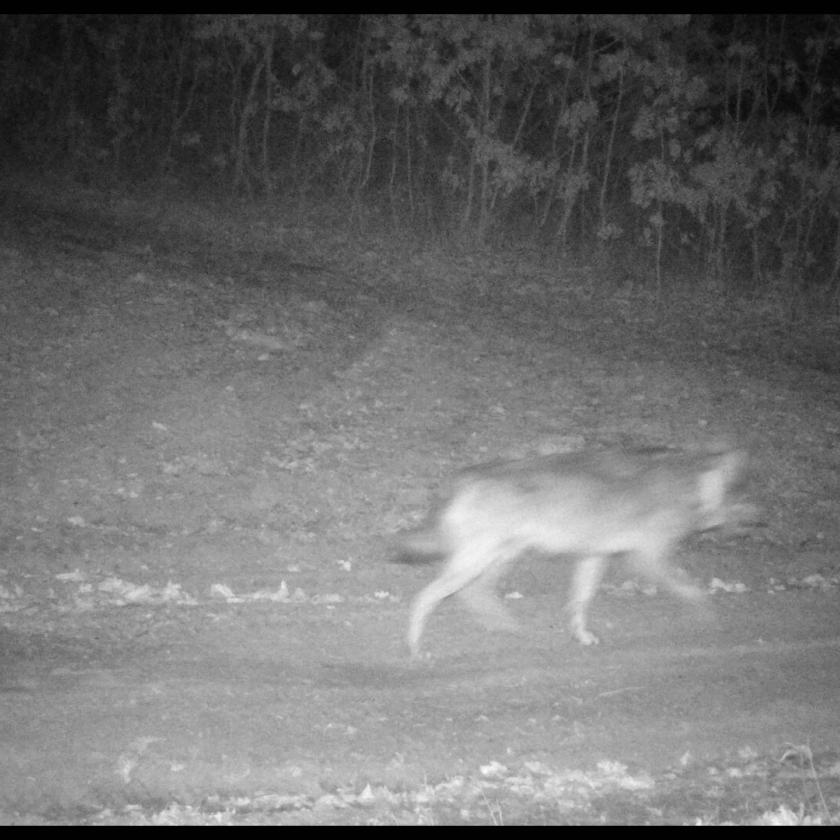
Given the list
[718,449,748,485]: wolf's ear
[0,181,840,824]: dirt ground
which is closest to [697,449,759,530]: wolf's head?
[718,449,748,485]: wolf's ear

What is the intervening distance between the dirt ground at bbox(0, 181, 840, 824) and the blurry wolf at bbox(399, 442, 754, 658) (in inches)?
12.0

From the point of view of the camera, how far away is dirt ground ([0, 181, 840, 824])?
5.51m

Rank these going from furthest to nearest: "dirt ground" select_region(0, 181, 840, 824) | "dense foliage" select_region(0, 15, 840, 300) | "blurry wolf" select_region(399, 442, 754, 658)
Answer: "dense foliage" select_region(0, 15, 840, 300), "blurry wolf" select_region(399, 442, 754, 658), "dirt ground" select_region(0, 181, 840, 824)

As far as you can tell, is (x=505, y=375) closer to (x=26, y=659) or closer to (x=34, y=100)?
(x=26, y=659)

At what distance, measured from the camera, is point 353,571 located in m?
8.26

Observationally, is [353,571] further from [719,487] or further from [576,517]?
[719,487]

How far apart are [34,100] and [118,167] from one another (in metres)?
3.37

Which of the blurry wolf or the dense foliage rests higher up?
the dense foliage

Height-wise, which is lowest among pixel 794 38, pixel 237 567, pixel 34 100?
pixel 237 567

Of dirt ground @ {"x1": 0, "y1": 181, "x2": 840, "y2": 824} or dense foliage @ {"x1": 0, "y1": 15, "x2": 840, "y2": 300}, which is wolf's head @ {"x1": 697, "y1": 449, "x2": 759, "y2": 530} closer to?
dirt ground @ {"x1": 0, "y1": 181, "x2": 840, "y2": 824}

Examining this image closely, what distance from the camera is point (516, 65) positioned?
70.7 ft

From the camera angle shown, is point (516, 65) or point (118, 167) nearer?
point (516, 65)

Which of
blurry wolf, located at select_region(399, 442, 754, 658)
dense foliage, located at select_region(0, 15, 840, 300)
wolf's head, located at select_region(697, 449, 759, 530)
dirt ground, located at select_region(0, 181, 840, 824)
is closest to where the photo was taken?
dirt ground, located at select_region(0, 181, 840, 824)

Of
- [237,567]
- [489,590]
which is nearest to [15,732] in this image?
[237,567]
